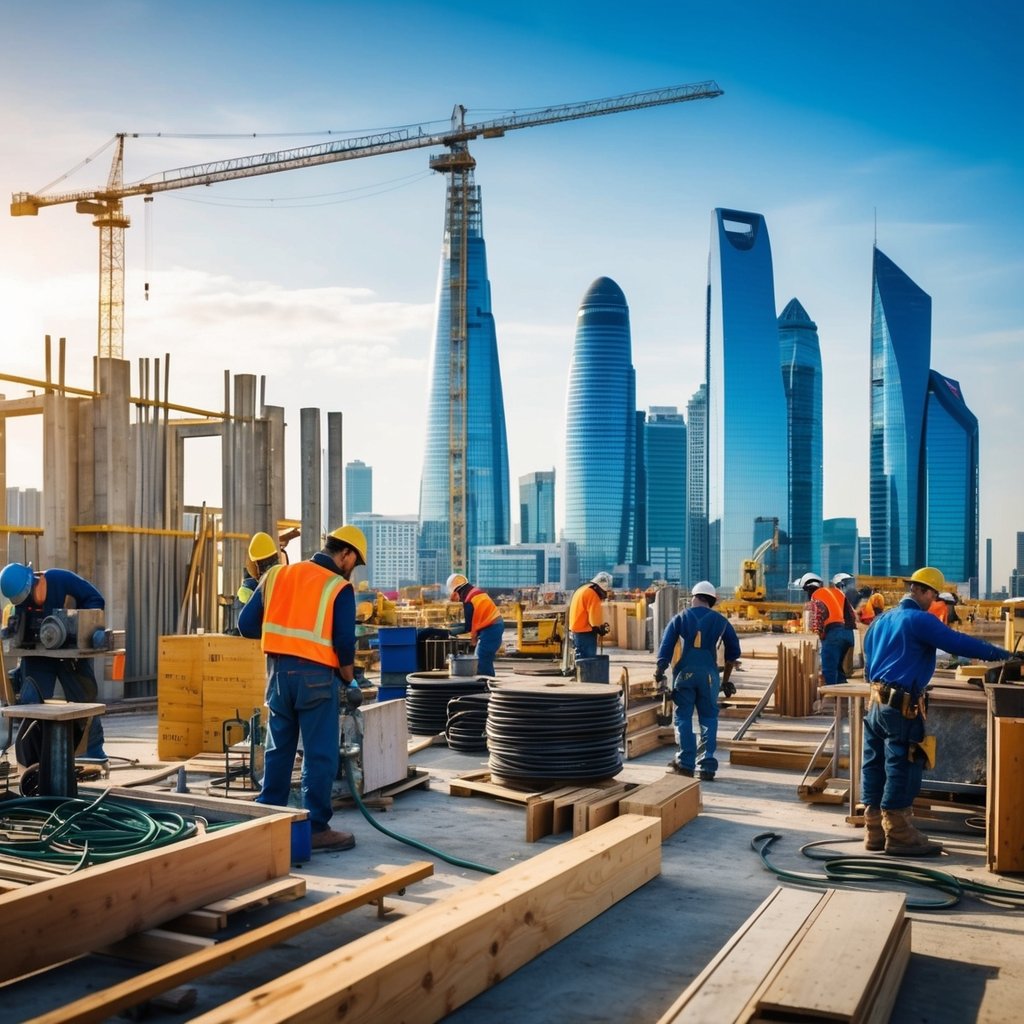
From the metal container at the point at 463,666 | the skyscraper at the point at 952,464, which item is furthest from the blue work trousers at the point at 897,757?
the skyscraper at the point at 952,464

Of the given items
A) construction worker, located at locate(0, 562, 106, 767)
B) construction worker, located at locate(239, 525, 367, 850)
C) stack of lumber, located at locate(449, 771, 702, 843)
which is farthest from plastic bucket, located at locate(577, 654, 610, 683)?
construction worker, located at locate(239, 525, 367, 850)

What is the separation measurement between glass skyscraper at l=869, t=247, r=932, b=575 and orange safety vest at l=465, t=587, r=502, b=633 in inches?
6677

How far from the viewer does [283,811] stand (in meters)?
6.41

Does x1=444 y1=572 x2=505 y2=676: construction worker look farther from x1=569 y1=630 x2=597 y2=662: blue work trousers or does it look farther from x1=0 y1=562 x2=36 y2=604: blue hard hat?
x1=0 y1=562 x2=36 y2=604: blue hard hat

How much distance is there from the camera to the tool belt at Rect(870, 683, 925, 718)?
7184 millimetres

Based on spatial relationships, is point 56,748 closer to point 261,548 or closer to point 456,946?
point 456,946

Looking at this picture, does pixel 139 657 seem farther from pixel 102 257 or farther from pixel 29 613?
pixel 102 257

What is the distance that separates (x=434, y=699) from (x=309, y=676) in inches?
191

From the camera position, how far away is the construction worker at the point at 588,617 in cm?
1363

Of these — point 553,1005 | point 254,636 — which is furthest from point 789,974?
point 254,636

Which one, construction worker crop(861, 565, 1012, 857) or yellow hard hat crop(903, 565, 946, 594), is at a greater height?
yellow hard hat crop(903, 565, 946, 594)

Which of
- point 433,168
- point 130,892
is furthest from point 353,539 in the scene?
point 433,168

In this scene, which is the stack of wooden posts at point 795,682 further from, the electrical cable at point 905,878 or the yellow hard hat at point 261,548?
the electrical cable at point 905,878

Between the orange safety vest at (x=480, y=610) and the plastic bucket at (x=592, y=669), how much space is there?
1194 millimetres
